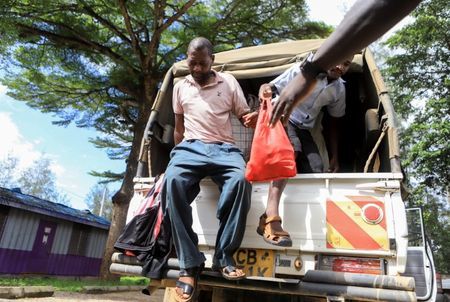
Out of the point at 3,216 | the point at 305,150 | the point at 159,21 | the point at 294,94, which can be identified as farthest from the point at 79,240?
the point at 294,94

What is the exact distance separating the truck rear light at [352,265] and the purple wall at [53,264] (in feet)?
46.2

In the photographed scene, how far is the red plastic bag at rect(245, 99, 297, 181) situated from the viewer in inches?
96.3

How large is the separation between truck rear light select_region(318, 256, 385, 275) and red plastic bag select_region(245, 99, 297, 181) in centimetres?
68

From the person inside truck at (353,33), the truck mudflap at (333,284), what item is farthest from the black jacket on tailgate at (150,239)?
the person inside truck at (353,33)

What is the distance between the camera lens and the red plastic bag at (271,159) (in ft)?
8.02

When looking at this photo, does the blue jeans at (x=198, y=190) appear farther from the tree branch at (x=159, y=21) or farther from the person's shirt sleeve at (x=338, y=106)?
the tree branch at (x=159, y=21)

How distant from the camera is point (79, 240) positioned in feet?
55.7

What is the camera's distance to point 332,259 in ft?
8.34

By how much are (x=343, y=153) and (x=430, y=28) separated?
Result: 50.2 ft

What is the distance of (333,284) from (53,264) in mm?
15855

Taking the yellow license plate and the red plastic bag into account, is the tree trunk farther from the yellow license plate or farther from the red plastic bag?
the red plastic bag

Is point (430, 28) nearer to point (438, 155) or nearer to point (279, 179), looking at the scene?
point (438, 155)

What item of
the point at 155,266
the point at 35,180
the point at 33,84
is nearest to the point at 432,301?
the point at 155,266

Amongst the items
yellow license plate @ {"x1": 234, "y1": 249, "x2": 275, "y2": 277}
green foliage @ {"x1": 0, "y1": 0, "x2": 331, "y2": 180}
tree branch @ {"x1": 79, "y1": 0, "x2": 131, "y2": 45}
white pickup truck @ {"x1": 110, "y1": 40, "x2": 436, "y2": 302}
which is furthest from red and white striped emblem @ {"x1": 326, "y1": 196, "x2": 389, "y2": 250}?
tree branch @ {"x1": 79, "y1": 0, "x2": 131, "y2": 45}
